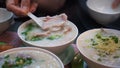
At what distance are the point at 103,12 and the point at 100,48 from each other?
390 mm

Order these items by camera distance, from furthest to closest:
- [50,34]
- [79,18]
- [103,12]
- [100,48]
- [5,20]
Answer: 1. [79,18]
2. [103,12]
3. [5,20]
4. [50,34]
5. [100,48]

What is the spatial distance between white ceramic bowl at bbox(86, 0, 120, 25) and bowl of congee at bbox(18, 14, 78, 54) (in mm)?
207

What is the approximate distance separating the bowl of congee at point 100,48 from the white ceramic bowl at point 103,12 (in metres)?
0.19

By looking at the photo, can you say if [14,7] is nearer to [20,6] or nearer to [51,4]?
[20,6]

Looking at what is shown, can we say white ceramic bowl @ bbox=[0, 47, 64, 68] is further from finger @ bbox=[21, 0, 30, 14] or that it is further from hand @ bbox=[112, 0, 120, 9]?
hand @ bbox=[112, 0, 120, 9]

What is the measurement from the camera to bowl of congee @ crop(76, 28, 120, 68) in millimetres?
830

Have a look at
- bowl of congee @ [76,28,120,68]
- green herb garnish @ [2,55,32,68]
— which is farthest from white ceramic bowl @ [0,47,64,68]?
bowl of congee @ [76,28,120,68]

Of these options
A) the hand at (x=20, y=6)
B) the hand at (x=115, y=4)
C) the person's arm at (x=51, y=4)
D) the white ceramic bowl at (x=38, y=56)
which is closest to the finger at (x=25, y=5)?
the hand at (x=20, y=6)

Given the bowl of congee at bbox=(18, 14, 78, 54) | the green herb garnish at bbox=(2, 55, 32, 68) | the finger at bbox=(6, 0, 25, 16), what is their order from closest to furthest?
the green herb garnish at bbox=(2, 55, 32, 68)
the bowl of congee at bbox=(18, 14, 78, 54)
the finger at bbox=(6, 0, 25, 16)

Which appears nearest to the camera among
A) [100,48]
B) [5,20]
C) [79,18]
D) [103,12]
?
[100,48]

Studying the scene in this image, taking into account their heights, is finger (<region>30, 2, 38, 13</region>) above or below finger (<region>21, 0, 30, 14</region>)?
below

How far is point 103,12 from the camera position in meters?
1.23

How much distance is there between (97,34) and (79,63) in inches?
6.6

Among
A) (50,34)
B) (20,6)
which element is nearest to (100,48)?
(50,34)
